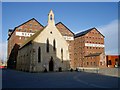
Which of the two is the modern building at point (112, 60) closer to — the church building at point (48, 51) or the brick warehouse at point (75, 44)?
the brick warehouse at point (75, 44)

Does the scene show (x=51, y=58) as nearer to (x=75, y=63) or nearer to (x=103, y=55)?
(x=103, y=55)

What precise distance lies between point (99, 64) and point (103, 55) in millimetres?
4220

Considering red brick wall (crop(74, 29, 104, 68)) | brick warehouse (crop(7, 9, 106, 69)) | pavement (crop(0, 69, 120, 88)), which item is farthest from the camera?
red brick wall (crop(74, 29, 104, 68))

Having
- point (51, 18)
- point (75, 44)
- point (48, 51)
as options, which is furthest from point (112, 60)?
point (48, 51)

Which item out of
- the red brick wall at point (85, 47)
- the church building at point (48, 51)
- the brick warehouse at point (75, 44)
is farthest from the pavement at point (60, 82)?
the red brick wall at point (85, 47)

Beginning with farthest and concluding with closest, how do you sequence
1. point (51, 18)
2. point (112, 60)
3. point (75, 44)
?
point (75, 44)
point (112, 60)
point (51, 18)

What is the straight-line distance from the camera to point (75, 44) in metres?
92.4

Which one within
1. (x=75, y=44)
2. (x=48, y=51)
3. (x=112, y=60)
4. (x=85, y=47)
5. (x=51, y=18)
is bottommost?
(x=112, y=60)

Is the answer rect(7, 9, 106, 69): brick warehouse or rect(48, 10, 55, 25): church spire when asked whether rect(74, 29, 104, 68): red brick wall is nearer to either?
rect(7, 9, 106, 69): brick warehouse

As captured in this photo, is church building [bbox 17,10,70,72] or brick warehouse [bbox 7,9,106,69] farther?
brick warehouse [bbox 7,9,106,69]

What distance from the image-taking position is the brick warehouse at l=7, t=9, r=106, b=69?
2862 inches

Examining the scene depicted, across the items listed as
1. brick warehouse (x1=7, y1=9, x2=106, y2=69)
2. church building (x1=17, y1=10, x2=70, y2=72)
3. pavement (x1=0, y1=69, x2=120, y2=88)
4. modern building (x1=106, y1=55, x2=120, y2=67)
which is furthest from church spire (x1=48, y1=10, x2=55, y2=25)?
modern building (x1=106, y1=55, x2=120, y2=67)

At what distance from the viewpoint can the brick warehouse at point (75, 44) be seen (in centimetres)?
7269

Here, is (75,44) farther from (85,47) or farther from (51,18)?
(51,18)
